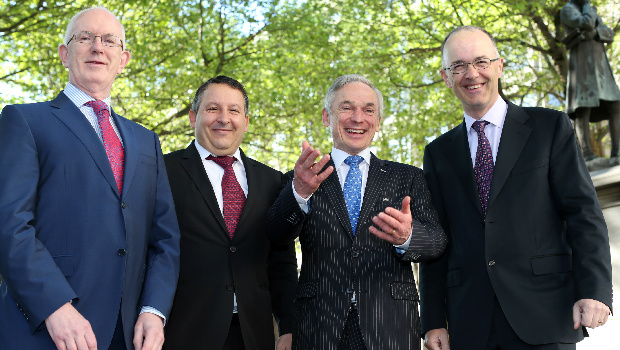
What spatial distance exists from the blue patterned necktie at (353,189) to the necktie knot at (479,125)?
754 mm

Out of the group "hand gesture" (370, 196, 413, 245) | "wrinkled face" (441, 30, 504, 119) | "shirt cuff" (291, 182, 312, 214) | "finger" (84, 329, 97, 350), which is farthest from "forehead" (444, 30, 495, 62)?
"finger" (84, 329, 97, 350)

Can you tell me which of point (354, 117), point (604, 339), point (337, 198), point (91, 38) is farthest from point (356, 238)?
point (604, 339)

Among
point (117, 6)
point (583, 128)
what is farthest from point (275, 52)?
point (583, 128)

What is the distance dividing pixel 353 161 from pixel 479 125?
83 cm

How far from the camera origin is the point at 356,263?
3.66m

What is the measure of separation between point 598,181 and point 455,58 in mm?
4700

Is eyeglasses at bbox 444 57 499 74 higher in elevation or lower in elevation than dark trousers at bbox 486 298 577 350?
higher

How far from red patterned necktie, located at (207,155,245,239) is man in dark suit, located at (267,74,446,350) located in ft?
1.36

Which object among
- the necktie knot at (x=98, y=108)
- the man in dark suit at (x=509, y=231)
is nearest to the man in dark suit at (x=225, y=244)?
the necktie knot at (x=98, y=108)

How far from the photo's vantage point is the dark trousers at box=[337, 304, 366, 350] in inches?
139

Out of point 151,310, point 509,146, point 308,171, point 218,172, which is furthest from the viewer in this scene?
point 218,172

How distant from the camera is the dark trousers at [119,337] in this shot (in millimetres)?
3096

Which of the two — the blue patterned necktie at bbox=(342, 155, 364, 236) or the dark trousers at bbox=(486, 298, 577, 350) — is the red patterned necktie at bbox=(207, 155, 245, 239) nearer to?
the blue patterned necktie at bbox=(342, 155, 364, 236)

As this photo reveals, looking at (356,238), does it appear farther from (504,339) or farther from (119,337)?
(119,337)
